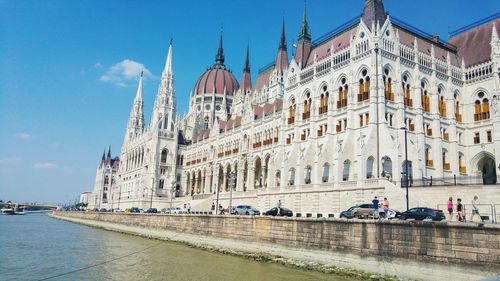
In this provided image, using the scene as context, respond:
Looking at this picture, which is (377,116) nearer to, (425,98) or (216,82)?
(425,98)

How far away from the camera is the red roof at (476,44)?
182ft

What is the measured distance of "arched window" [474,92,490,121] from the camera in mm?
53562

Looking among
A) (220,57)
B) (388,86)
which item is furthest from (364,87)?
(220,57)

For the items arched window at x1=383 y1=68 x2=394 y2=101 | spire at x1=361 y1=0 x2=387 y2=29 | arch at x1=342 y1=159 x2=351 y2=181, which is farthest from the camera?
spire at x1=361 y1=0 x2=387 y2=29

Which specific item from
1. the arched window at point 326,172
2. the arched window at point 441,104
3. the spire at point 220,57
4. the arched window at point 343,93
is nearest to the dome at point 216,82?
the spire at point 220,57

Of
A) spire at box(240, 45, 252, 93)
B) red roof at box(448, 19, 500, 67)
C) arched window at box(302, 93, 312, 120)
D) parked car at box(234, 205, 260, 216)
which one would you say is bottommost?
parked car at box(234, 205, 260, 216)

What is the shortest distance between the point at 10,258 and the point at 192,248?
16.5 metres

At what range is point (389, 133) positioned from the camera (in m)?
48.0

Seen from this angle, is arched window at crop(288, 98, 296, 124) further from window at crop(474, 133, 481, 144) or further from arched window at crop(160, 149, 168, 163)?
arched window at crop(160, 149, 168, 163)

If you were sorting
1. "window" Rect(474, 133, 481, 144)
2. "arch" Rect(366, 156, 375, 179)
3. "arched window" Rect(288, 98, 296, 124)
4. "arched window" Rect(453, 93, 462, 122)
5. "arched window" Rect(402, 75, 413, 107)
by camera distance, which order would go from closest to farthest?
"arch" Rect(366, 156, 375, 179) < "arched window" Rect(402, 75, 413, 107) < "window" Rect(474, 133, 481, 144) < "arched window" Rect(453, 93, 462, 122) < "arched window" Rect(288, 98, 296, 124)

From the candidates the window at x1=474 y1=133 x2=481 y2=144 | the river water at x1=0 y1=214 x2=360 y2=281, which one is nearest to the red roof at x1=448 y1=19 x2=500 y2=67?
the window at x1=474 y1=133 x2=481 y2=144

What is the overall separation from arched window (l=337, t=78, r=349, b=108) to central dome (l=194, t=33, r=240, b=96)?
72.0m

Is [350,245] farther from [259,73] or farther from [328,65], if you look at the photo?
[259,73]

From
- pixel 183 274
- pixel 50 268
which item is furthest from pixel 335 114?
pixel 50 268
